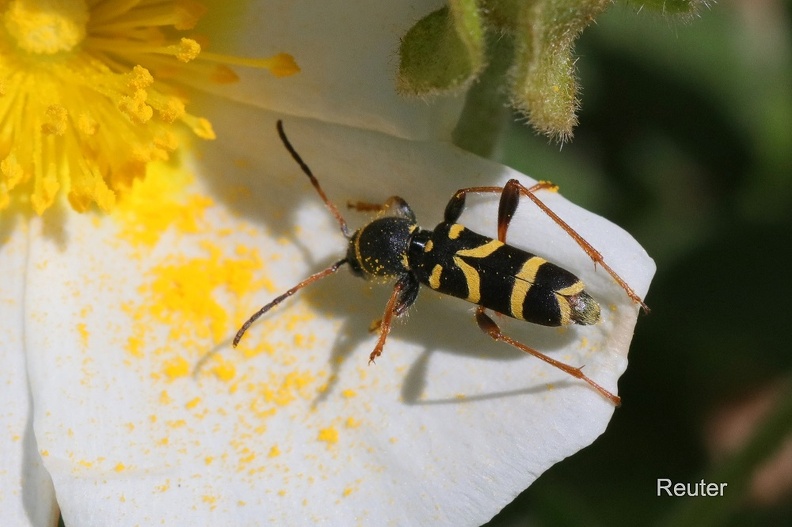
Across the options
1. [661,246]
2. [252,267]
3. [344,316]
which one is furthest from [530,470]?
[661,246]

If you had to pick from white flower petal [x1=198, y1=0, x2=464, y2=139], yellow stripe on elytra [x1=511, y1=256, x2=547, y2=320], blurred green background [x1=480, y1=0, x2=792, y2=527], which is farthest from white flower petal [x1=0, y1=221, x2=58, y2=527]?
blurred green background [x1=480, y1=0, x2=792, y2=527]

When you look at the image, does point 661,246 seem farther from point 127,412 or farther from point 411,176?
point 127,412

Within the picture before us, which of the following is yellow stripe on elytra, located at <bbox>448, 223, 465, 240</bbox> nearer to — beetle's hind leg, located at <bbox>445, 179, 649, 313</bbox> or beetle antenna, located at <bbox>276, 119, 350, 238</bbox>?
beetle's hind leg, located at <bbox>445, 179, 649, 313</bbox>

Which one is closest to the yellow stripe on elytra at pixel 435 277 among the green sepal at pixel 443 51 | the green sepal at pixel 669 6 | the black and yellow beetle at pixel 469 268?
the black and yellow beetle at pixel 469 268

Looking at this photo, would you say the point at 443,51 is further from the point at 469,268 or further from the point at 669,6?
the point at 469,268

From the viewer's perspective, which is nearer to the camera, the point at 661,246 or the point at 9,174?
the point at 9,174
